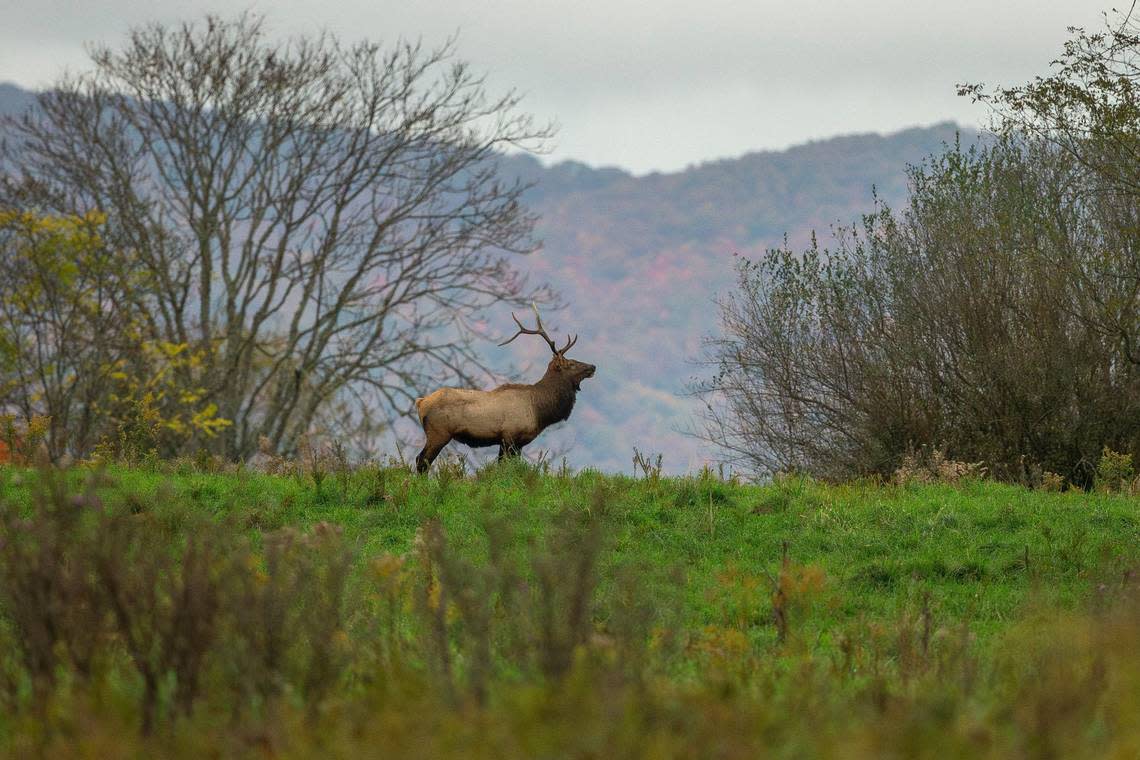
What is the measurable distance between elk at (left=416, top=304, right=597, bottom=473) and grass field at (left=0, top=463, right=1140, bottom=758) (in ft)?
8.02

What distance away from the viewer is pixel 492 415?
13.9 meters

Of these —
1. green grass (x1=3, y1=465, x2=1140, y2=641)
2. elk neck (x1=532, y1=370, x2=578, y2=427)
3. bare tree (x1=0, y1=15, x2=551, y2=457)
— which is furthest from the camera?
bare tree (x1=0, y1=15, x2=551, y2=457)

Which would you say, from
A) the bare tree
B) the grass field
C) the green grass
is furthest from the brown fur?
the bare tree

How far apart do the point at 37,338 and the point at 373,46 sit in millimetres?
9616

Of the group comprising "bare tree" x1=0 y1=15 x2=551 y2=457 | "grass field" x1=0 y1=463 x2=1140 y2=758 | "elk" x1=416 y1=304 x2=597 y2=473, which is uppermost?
"bare tree" x1=0 y1=15 x2=551 y2=457

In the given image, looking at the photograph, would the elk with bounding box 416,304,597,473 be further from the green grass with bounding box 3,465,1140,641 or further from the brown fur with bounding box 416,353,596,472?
the green grass with bounding box 3,465,1140,641

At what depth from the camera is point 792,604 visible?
25.1 ft

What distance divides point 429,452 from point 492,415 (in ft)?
2.50

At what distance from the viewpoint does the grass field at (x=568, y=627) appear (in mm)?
3553

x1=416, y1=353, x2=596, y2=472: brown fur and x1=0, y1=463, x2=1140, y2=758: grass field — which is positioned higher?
x1=416, y1=353, x2=596, y2=472: brown fur

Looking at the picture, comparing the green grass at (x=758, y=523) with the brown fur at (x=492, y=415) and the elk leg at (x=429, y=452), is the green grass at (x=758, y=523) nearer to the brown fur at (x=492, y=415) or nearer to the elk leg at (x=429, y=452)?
the elk leg at (x=429, y=452)

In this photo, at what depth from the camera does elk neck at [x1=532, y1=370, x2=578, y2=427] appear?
1426 cm

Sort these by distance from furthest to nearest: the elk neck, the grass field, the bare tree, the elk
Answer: the bare tree < the elk neck < the elk < the grass field

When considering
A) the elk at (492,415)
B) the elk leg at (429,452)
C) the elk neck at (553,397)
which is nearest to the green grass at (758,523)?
the elk leg at (429,452)
